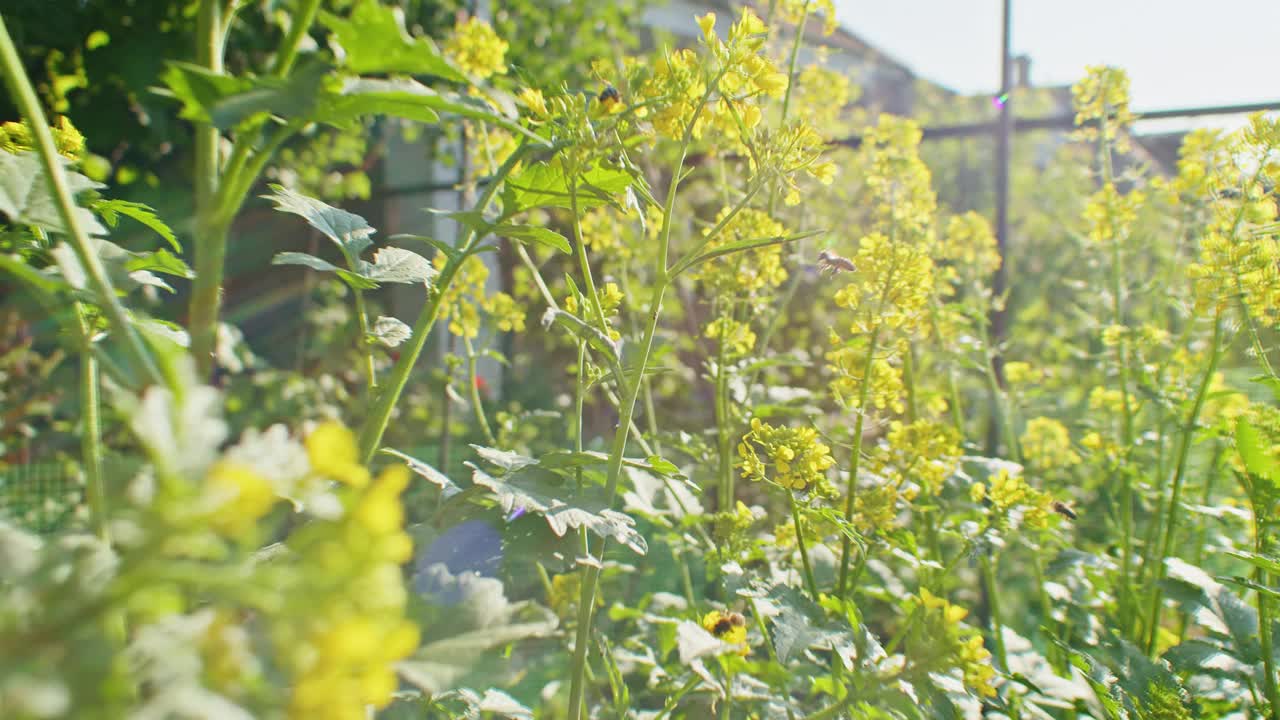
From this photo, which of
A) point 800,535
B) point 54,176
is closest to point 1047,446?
point 800,535

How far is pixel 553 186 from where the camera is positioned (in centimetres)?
98

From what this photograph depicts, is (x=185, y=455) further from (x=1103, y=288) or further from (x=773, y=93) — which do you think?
(x=1103, y=288)

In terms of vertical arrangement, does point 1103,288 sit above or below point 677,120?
below

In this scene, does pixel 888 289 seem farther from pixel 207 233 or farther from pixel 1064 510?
pixel 207 233

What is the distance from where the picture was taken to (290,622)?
1.27 ft

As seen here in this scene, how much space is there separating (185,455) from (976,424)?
3964mm

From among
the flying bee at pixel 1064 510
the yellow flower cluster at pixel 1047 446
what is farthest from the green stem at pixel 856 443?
the yellow flower cluster at pixel 1047 446

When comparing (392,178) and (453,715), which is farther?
(392,178)

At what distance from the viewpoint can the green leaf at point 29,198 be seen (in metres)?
0.74

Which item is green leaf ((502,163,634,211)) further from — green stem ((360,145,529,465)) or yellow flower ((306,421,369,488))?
yellow flower ((306,421,369,488))

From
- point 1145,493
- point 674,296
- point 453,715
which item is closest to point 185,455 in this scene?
point 453,715

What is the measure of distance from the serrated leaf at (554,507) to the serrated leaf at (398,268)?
0.92ft

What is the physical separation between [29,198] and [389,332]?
15.9 inches

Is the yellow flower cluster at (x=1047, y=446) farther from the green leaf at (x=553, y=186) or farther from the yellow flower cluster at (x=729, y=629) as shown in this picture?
the green leaf at (x=553, y=186)
